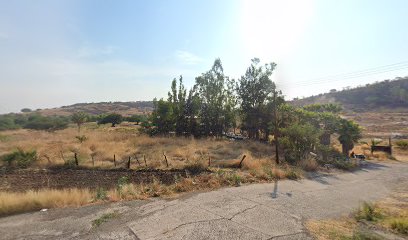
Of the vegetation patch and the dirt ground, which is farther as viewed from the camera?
the dirt ground

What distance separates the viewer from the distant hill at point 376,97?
94750 mm

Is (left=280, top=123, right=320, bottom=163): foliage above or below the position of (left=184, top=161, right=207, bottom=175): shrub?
above

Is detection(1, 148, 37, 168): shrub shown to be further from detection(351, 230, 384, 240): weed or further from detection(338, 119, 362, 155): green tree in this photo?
detection(338, 119, 362, 155): green tree

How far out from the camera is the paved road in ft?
21.2

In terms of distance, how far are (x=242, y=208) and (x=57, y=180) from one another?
31.8 ft

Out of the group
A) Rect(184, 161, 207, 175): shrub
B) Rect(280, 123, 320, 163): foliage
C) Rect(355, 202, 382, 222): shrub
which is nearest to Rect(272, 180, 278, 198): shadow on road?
Rect(355, 202, 382, 222): shrub

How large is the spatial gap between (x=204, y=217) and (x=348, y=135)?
2222 cm

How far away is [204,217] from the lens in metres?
7.54

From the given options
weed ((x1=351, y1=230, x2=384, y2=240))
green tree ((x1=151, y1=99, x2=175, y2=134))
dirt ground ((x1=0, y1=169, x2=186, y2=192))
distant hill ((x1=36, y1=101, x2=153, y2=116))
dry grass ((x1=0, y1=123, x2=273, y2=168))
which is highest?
distant hill ((x1=36, y1=101, x2=153, y2=116))

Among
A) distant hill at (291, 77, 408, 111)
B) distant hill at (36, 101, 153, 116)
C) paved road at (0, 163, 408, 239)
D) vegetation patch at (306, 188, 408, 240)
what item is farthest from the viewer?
distant hill at (36, 101, 153, 116)

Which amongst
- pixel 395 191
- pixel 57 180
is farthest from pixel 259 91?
pixel 57 180

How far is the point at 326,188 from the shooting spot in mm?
12609

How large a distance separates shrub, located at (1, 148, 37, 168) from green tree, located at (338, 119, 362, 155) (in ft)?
81.7

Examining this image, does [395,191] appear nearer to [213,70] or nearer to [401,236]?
[401,236]
